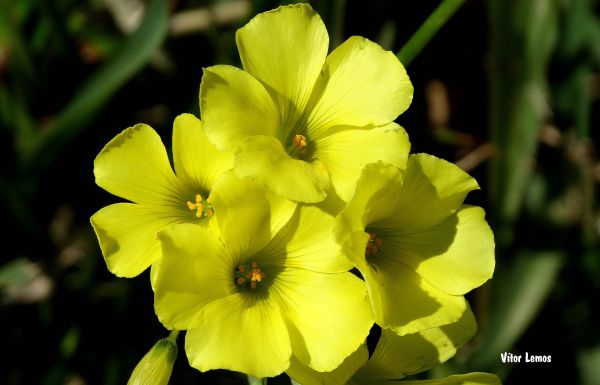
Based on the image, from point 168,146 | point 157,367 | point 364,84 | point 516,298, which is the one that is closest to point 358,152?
point 364,84

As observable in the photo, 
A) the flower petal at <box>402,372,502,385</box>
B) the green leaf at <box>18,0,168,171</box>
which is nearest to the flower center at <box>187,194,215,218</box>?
the flower petal at <box>402,372,502,385</box>

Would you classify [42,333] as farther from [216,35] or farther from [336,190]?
[336,190]

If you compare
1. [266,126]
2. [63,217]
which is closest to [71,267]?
[63,217]

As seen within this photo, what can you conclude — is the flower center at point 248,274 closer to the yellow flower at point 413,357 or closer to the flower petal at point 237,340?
the flower petal at point 237,340

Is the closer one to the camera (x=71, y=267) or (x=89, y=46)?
(x=71, y=267)

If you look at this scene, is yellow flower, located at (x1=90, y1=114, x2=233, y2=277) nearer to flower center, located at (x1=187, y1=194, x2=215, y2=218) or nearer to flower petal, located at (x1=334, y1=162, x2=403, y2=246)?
flower center, located at (x1=187, y1=194, x2=215, y2=218)

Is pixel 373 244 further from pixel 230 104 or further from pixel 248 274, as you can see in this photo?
pixel 230 104
